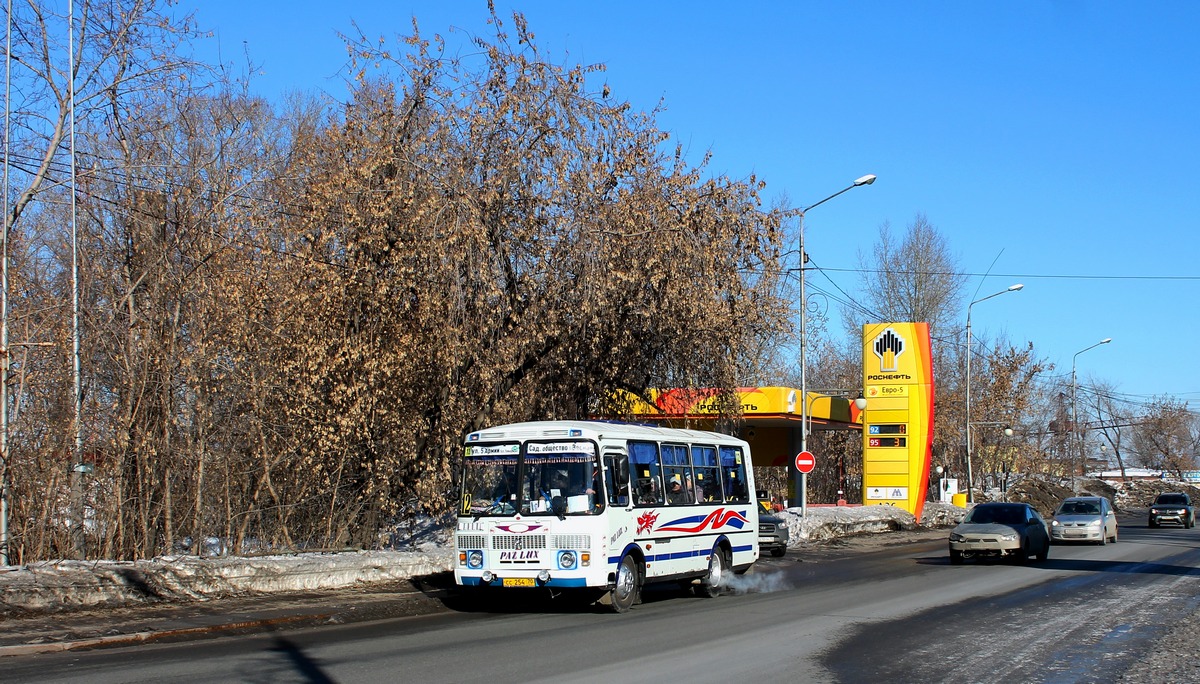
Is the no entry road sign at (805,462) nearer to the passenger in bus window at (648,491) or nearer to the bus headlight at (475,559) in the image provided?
the passenger in bus window at (648,491)

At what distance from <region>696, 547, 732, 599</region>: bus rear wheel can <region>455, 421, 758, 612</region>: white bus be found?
131 cm

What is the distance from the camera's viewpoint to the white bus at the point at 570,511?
1502 cm

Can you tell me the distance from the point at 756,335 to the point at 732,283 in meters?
1.55

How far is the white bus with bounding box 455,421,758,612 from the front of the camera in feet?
49.3

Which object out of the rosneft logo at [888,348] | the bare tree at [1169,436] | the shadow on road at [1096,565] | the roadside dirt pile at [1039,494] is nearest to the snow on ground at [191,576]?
the shadow on road at [1096,565]

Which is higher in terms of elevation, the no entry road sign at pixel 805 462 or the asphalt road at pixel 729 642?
A: the no entry road sign at pixel 805 462

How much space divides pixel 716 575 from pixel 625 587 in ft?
10.9

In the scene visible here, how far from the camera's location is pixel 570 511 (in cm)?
1509

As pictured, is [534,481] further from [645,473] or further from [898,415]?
[898,415]

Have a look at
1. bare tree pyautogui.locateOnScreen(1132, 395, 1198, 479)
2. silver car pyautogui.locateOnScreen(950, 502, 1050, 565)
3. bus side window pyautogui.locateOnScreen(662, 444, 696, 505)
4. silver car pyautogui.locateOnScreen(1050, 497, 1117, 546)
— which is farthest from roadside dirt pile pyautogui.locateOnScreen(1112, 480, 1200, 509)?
bus side window pyautogui.locateOnScreen(662, 444, 696, 505)

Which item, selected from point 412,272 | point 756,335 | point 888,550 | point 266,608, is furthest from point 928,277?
point 266,608

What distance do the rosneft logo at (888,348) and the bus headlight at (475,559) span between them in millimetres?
35164


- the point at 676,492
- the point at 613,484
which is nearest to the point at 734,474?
the point at 676,492

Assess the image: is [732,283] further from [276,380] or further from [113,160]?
[113,160]
